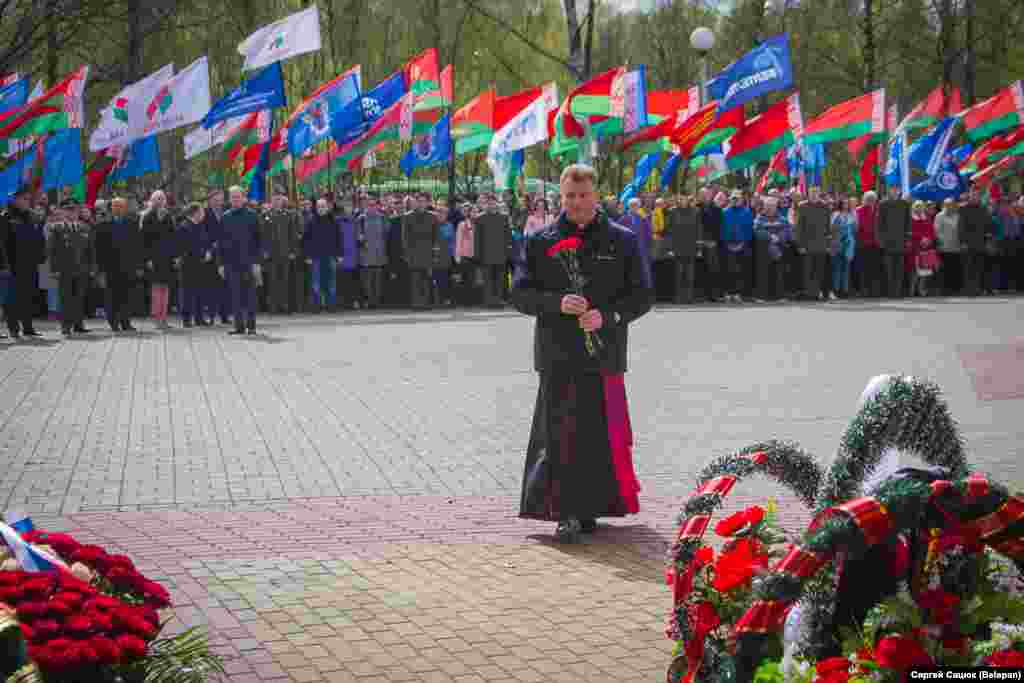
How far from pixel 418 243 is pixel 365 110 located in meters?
2.91

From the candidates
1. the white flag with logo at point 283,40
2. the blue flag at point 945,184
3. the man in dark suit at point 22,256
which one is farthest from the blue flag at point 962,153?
the man in dark suit at point 22,256

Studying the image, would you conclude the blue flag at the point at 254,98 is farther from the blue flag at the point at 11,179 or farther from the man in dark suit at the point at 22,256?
the man in dark suit at the point at 22,256

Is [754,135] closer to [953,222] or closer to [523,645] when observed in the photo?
[953,222]

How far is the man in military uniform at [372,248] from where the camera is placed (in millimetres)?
23828

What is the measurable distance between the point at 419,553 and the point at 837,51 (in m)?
34.3

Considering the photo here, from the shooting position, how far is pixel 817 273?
2567 centimetres

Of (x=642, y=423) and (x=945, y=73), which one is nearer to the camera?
(x=642, y=423)

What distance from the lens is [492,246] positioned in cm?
2461

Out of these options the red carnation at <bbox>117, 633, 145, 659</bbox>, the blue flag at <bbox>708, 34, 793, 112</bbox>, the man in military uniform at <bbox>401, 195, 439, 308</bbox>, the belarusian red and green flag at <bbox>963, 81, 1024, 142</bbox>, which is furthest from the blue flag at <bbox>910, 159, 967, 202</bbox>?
the red carnation at <bbox>117, 633, 145, 659</bbox>

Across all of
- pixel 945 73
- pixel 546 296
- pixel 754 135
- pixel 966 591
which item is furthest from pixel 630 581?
pixel 945 73

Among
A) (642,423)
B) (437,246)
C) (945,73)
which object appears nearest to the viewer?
(642,423)

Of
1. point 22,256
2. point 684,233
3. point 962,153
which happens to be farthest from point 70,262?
point 962,153

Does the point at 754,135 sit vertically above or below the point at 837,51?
below

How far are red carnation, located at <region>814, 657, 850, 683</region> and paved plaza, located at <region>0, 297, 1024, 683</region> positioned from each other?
1.87 meters
